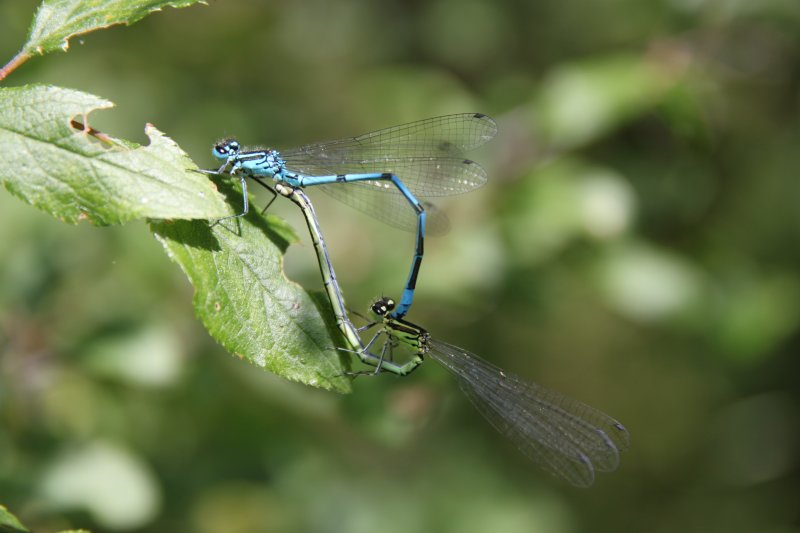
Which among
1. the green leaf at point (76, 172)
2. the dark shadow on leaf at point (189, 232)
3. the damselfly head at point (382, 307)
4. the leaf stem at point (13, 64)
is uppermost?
the damselfly head at point (382, 307)

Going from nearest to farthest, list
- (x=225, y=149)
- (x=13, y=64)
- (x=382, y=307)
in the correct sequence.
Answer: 1. (x=13, y=64)
2. (x=225, y=149)
3. (x=382, y=307)

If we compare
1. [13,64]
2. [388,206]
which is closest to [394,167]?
[388,206]

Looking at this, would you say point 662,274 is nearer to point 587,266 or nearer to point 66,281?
point 587,266

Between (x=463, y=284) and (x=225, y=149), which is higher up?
(x=463, y=284)

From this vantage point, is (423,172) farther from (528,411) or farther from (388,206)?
(528,411)

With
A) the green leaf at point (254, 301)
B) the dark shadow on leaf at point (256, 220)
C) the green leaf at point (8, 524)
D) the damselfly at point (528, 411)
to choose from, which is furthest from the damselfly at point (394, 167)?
the green leaf at point (8, 524)

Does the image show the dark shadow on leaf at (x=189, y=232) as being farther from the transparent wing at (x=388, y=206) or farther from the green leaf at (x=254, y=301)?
the transparent wing at (x=388, y=206)
